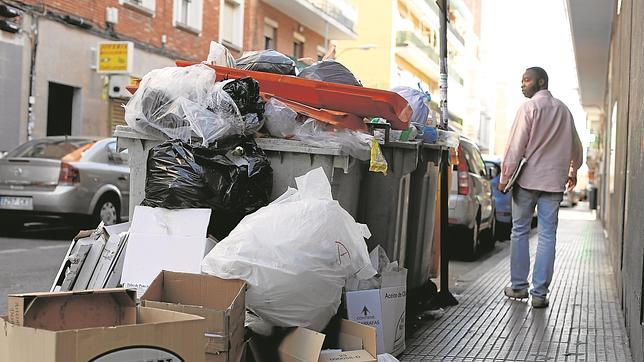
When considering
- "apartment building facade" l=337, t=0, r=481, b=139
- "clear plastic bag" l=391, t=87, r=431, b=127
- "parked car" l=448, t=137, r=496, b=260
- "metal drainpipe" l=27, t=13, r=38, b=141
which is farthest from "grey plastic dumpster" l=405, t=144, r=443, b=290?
"apartment building facade" l=337, t=0, r=481, b=139

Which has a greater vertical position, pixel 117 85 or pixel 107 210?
pixel 117 85

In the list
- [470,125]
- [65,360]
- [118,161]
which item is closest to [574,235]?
[118,161]

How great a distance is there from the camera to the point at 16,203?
11.2 meters

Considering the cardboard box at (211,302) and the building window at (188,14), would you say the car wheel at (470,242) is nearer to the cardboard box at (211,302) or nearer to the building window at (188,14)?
the cardboard box at (211,302)

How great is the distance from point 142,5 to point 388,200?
16.7 metres

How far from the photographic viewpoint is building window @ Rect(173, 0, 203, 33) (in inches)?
891

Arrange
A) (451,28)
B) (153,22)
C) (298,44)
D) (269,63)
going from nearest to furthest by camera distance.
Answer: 1. (269,63)
2. (153,22)
3. (298,44)
4. (451,28)

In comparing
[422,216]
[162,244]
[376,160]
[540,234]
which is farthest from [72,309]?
[540,234]

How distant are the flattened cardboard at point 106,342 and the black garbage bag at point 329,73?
2610 millimetres

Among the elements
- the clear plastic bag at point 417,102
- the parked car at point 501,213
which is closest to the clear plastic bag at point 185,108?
the clear plastic bag at point 417,102

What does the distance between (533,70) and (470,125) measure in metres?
67.4

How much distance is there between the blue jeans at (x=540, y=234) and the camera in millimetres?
6570

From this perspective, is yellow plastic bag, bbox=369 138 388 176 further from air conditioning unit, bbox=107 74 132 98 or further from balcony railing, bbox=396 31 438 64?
balcony railing, bbox=396 31 438 64

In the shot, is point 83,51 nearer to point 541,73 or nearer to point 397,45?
point 541,73
